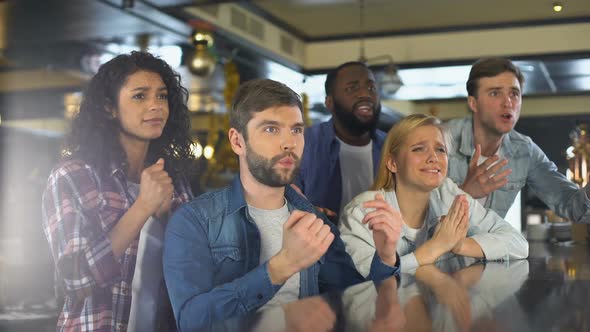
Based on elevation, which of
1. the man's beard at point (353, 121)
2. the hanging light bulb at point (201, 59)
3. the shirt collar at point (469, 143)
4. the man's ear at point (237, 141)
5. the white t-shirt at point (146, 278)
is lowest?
the white t-shirt at point (146, 278)

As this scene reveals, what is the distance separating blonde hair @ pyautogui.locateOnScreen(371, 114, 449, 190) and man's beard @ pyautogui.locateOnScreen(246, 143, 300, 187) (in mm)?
716

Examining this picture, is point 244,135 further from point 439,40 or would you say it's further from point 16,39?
Answer: point 439,40

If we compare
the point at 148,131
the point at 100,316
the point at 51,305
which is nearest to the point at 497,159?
the point at 148,131

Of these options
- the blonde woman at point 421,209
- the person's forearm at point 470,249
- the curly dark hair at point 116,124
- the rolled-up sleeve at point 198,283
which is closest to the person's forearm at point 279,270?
the rolled-up sleeve at point 198,283

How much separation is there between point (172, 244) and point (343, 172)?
1.57 m

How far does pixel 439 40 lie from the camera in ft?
27.1

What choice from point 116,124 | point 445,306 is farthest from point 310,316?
point 116,124

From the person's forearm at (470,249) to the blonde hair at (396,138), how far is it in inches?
10.8

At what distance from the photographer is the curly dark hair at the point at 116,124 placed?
1646 millimetres

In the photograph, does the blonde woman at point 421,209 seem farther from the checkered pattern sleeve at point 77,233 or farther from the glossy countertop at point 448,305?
the checkered pattern sleeve at point 77,233

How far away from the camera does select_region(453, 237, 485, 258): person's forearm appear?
215cm

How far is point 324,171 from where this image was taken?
2.92 metres

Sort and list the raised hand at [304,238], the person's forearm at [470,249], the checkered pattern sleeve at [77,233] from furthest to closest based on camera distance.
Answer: the person's forearm at [470,249] < the checkered pattern sleeve at [77,233] < the raised hand at [304,238]

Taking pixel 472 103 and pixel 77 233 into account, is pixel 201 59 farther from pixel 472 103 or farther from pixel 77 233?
pixel 77 233
